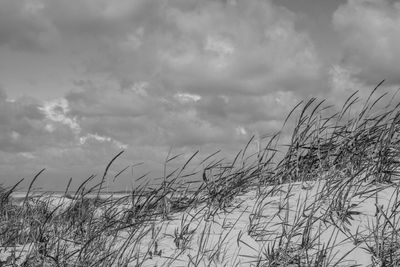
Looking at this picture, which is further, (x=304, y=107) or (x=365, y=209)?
(x=304, y=107)

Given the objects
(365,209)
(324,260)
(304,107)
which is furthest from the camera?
(304,107)

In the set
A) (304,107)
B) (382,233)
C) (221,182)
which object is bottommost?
(382,233)

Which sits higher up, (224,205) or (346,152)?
→ (346,152)

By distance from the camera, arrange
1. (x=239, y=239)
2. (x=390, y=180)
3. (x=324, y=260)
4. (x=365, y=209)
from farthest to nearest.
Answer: (x=390, y=180), (x=365, y=209), (x=239, y=239), (x=324, y=260)

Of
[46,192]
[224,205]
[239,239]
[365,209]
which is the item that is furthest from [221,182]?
[46,192]

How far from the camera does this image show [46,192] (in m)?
5.01

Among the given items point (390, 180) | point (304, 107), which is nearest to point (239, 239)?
point (390, 180)

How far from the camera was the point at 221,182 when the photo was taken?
3783 mm

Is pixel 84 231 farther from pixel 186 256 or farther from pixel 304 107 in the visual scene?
pixel 304 107

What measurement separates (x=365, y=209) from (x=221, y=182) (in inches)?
44.7

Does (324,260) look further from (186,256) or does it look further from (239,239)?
(186,256)

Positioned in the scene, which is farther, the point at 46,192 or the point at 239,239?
the point at 46,192

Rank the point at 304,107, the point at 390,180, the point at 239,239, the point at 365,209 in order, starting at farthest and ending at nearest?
1. the point at 304,107
2. the point at 390,180
3. the point at 365,209
4. the point at 239,239

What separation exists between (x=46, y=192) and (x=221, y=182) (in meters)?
2.24
